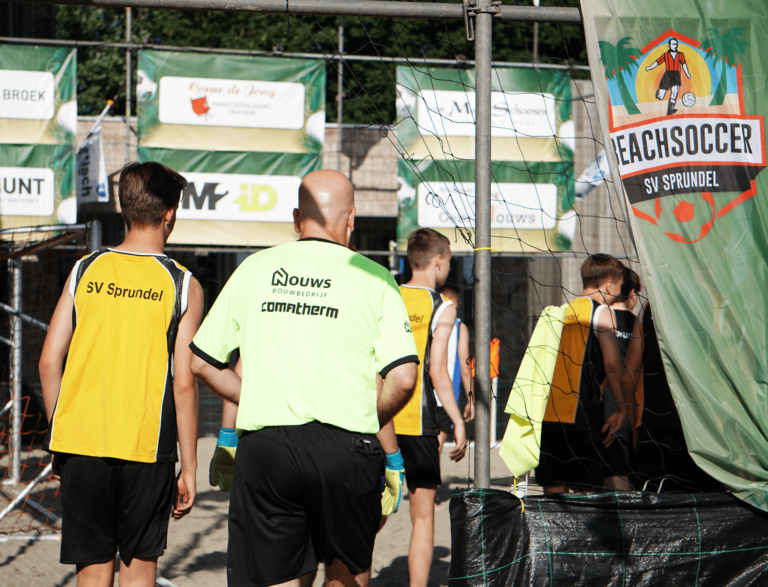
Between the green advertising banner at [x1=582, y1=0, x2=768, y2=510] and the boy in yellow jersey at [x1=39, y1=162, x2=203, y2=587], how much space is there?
1.94 metres

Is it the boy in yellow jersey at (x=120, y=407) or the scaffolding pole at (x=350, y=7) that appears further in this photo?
the scaffolding pole at (x=350, y=7)

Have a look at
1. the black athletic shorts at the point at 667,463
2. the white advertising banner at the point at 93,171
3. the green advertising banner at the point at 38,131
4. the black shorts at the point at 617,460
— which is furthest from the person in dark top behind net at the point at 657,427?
the white advertising banner at the point at 93,171

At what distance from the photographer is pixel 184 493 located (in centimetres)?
263

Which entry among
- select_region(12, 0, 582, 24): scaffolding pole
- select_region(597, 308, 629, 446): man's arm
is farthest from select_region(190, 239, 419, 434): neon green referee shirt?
select_region(597, 308, 629, 446): man's arm

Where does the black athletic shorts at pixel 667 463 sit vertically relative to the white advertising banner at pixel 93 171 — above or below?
below

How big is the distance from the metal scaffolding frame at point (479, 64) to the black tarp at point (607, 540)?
0.18 metres

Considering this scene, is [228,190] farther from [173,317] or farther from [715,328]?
[715,328]

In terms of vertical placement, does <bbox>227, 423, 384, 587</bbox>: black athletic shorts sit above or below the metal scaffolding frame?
below

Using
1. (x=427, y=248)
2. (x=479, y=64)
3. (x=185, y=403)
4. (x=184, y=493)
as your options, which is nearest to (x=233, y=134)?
(x=427, y=248)

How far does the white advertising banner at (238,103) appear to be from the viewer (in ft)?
27.6

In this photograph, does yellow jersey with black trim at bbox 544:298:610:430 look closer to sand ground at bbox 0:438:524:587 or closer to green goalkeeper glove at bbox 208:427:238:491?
sand ground at bbox 0:438:524:587

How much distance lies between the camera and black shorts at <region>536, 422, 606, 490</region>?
427cm

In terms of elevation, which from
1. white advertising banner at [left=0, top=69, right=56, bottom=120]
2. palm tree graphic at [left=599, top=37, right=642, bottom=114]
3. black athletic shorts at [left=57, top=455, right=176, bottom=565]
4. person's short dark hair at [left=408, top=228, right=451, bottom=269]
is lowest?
black athletic shorts at [left=57, top=455, right=176, bottom=565]

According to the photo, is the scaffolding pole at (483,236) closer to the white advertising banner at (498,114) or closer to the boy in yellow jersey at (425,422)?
the boy in yellow jersey at (425,422)
